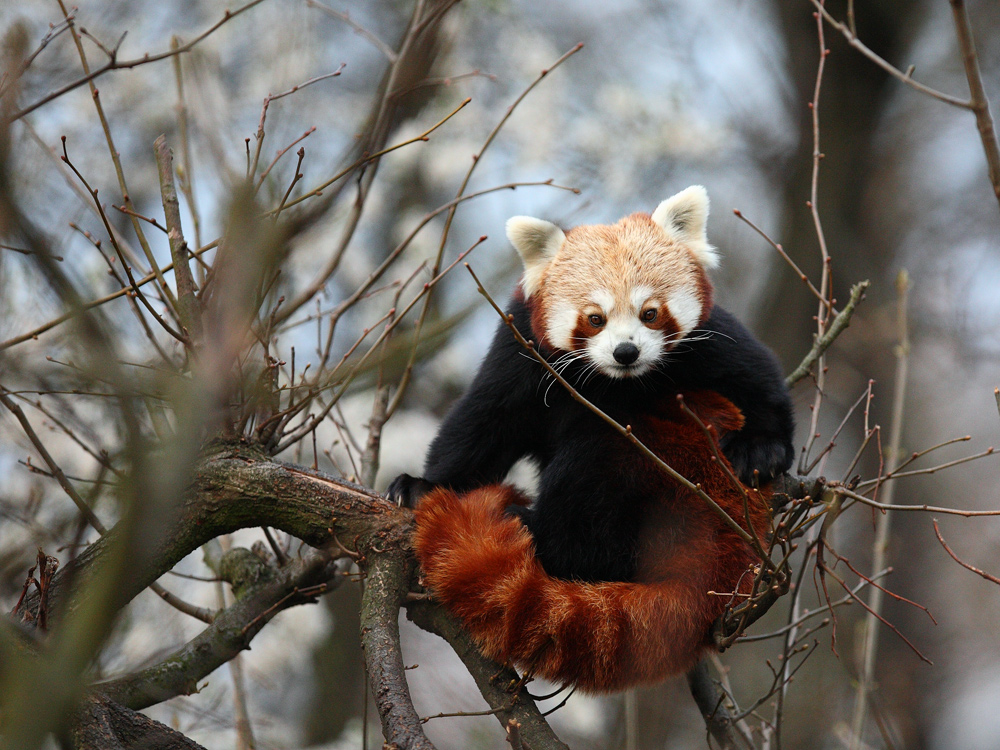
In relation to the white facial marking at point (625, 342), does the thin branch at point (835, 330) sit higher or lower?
lower

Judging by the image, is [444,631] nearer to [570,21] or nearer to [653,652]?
[653,652]

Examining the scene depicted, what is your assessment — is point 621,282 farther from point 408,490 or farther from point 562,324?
point 408,490

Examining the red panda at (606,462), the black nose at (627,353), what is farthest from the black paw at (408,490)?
the black nose at (627,353)

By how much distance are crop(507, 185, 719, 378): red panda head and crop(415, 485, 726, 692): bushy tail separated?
25.9 inches

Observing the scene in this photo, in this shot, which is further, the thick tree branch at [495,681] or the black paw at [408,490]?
the black paw at [408,490]

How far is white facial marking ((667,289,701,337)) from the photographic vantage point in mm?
2627

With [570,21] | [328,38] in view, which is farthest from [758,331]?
[328,38]

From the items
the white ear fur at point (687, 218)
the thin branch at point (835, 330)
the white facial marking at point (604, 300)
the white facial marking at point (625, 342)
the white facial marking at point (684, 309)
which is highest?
the white ear fur at point (687, 218)

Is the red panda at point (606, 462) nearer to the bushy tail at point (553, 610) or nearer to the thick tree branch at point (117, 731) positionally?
the bushy tail at point (553, 610)

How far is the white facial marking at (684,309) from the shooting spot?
103 inches

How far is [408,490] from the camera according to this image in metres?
2.68

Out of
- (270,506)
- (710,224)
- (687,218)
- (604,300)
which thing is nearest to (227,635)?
(270,506)

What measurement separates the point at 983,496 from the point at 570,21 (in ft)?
17.9

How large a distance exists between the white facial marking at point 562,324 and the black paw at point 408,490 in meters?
0.63
